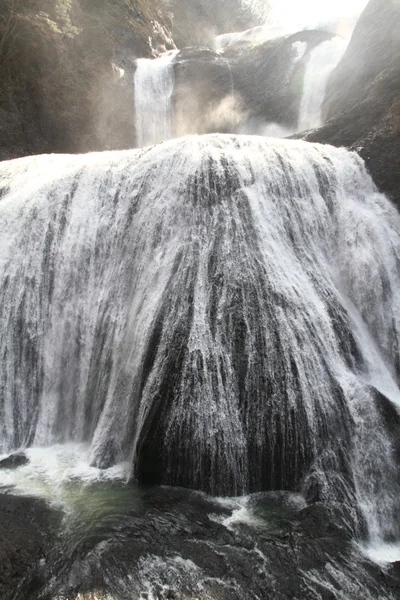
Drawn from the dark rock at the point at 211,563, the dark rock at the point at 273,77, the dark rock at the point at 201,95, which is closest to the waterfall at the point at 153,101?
the dark rock at the point at 201,95

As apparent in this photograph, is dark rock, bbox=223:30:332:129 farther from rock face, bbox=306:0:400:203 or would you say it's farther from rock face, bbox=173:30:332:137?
rock face, bbox=306:0:400:203

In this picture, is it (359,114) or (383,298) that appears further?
(359,114)

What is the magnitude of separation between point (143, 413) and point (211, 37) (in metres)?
32.8

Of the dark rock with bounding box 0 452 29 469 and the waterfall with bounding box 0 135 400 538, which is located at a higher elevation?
the waterfall with bounding box 0 135 400 538

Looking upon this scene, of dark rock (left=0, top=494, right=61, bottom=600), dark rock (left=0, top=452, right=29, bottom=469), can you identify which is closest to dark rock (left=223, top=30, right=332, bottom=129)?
dark rock (left=0, top=452, right=29, bottom=469)

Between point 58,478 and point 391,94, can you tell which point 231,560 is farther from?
point 391,94

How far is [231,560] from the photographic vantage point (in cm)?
464

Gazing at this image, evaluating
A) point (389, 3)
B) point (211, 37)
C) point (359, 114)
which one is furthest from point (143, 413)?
point (211, 37)

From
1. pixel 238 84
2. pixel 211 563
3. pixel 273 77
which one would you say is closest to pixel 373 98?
pixel 273 77

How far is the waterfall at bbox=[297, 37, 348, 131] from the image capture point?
17.4 m

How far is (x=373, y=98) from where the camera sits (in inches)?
458

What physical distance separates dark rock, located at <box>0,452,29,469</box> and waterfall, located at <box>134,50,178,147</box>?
15.1 m

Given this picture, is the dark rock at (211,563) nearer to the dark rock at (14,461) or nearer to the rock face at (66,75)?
the dark rock at (14,461)

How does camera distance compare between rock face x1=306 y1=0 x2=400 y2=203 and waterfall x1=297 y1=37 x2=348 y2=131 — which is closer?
rock face x1=306 y1=0 x2=400 y2=203
